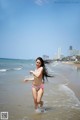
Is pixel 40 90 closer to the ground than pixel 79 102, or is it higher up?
higher up

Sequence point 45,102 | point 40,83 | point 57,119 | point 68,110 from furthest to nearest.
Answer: point 45,102
point 68,110
point 40,83
point 57,119

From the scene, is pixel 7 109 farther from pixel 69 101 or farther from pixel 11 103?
pixel 69 101

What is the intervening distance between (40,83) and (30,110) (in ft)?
1.47

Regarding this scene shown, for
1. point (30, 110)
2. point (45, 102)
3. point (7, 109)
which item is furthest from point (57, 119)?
point (45, 102)

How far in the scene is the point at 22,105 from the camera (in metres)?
4.06

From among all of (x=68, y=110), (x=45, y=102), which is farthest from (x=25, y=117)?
(x=45, y=102)

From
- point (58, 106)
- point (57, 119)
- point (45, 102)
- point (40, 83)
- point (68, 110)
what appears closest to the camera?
point (57, 119)

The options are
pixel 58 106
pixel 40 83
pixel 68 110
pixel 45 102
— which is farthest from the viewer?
pixel 45 102

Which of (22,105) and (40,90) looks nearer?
(40,90)

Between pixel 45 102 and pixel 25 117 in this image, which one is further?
pixel 45 102

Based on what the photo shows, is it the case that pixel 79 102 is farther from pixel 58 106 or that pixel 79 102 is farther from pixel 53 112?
pixel 53 112

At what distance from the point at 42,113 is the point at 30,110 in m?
0.23

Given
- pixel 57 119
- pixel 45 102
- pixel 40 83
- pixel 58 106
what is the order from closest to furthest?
pixel 57 119, pixel 40 83, pixel 58 106, pixel 45 102

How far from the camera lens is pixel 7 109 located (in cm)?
372
